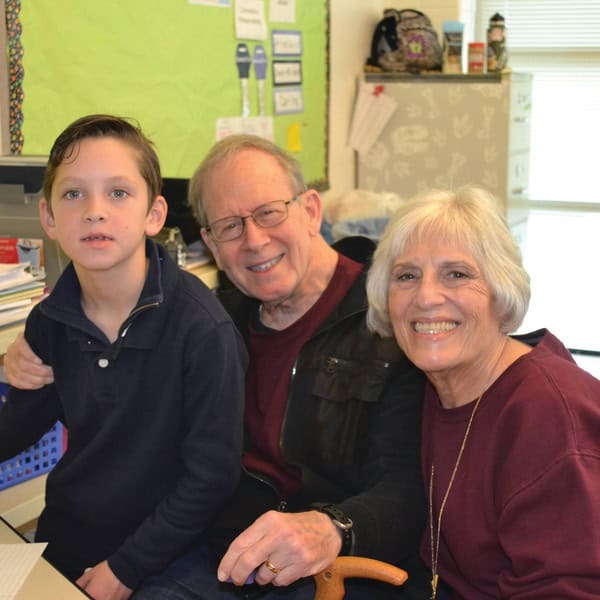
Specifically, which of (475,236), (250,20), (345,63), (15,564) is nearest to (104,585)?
(15,564)

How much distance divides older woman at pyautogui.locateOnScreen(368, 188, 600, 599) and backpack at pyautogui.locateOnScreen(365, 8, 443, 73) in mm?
2920

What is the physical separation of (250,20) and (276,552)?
2519 mm

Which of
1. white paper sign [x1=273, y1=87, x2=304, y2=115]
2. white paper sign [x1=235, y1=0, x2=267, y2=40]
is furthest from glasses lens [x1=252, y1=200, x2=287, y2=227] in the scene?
white paper sign [x1=273, y1=87, x2=304, y2=115]

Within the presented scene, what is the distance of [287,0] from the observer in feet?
11.5

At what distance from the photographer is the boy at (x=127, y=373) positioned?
57.2 inches

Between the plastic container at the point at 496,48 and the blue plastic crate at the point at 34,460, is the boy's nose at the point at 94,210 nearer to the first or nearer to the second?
the blue plastic crate at the point at 34,460

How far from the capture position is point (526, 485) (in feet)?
3.80

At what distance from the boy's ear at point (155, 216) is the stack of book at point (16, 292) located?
0.43 meters

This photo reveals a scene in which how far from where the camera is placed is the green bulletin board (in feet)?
7.49

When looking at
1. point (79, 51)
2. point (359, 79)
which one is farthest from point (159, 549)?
point (359, 79)

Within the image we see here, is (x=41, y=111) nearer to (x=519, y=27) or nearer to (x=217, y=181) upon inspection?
(x=217, y=181)

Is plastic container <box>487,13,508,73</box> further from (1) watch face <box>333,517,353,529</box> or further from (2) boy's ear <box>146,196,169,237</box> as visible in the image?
(1) watch face <box>333,517,353,529</box>

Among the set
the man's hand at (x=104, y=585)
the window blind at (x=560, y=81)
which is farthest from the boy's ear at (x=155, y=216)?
the window blind at (x=560, y=81)

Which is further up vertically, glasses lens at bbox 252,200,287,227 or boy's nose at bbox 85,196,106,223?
boy's nose at bbox 85,196,106,223
